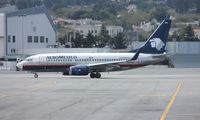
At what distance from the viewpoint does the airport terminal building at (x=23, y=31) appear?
108569 millimetres

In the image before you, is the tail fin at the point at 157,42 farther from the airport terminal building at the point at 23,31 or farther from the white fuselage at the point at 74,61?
the airport terminal building at the point at 23,31

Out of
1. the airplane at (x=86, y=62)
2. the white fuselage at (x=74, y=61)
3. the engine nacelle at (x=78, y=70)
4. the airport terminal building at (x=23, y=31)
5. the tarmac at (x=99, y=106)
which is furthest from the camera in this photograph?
the airport terminal building at (x=23, y=31)

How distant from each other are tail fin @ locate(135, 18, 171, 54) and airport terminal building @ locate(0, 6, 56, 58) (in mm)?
41628

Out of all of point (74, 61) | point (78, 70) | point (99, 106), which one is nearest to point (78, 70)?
point (78, 70)

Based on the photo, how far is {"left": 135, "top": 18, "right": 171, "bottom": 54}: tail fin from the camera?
214 ft

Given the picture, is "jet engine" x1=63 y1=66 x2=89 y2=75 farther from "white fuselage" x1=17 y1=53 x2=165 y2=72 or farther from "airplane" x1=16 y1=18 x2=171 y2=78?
"white fuselage" x1=17 y1=53 x2=165 y2=72

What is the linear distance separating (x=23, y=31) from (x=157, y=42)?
49.3m

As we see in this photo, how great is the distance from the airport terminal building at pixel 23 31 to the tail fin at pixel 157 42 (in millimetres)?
41628

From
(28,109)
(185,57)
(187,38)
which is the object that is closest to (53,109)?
(28,109)

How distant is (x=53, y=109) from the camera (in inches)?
1019

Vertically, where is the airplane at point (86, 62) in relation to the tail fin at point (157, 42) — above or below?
below

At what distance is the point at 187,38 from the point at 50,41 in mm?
36610

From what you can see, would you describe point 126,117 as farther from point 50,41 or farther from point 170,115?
point 50,41

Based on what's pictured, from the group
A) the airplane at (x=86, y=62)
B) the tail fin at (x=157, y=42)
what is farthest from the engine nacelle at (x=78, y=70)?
the tail fin at (x=157, y=42)
